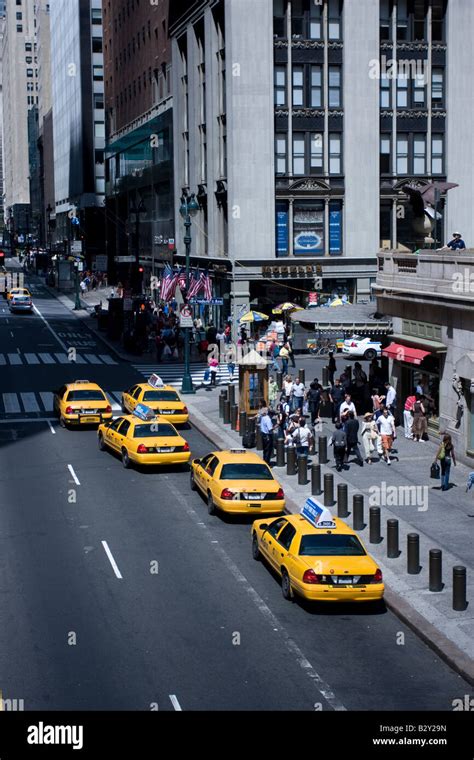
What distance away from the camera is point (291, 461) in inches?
1209

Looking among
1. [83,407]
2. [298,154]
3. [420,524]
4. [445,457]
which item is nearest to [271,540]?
[420,524]

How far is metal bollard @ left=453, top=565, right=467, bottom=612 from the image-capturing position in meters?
18.8

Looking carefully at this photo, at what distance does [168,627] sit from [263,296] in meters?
47.8

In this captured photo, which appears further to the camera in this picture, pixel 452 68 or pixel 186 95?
pixel 186 95

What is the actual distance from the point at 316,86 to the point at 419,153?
716 centimetres

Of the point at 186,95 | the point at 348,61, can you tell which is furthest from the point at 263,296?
the point at 186,95

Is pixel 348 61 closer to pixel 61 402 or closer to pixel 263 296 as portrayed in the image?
pixel 263 296

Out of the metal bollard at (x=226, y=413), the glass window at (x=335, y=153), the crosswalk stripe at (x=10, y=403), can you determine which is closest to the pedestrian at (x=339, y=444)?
the metal bollard at (x=226, y=413)

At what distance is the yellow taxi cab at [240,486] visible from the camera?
82.4 ft

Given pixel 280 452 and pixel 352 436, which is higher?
pixel 352 436

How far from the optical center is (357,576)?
62.7 feet

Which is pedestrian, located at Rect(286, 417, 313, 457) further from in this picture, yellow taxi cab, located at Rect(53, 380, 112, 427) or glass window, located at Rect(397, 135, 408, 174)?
glass window, located at Rect(397, 135, 408, 174)

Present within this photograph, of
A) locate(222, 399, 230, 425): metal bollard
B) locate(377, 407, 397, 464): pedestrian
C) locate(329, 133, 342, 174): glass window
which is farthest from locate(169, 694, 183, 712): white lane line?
locate(329, 133, 342, 174): glass window

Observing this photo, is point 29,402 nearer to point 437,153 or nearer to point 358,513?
point 358,513
